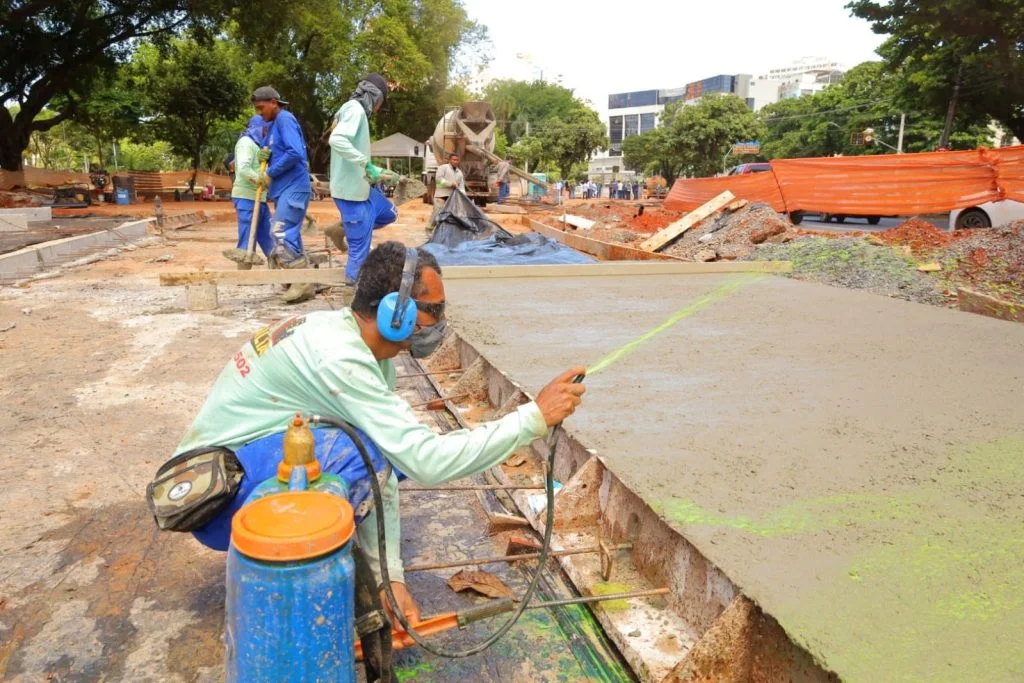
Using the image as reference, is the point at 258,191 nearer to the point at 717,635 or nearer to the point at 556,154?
the point at 717,635

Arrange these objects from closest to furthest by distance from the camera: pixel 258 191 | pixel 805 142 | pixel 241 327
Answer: pixel 241 327, pixel 258 191, pixel 805 142

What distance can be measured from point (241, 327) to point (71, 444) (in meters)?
2.37

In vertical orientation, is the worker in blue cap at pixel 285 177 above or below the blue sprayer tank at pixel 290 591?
above

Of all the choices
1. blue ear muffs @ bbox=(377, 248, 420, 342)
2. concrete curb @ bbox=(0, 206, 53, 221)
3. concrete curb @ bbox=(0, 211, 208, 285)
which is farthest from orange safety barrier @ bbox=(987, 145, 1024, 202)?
concrete curb @ bbox=(0, 206, 53, 221)

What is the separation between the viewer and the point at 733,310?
5.70m

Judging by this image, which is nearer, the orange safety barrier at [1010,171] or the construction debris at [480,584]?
the construction debris at [480,584]

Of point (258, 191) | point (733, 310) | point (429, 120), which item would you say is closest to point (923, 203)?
point (733, 310)

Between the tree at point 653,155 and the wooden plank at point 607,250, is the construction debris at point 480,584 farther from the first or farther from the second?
the tree at point 653,155

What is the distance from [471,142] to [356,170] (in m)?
13.3

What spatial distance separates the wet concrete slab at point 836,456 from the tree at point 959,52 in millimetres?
16613

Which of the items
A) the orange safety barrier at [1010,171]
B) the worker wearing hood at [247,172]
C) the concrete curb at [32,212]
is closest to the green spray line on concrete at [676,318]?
the worker wearing hood at [247,172]

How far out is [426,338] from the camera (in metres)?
1.98

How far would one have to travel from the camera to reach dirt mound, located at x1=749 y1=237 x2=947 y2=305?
7392mm

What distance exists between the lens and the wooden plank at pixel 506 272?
6082 mm
